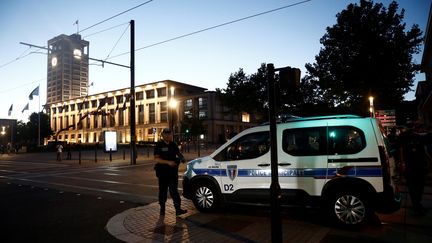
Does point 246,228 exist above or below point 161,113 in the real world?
below

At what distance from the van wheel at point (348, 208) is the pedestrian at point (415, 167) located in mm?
1686

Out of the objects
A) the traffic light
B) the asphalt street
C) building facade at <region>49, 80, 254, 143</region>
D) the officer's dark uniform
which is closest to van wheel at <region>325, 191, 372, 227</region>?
the officer's dark uniform

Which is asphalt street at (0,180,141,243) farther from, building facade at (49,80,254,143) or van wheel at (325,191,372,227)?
building facade at (49,80,254,143)

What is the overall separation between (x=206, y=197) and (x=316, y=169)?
246 centimetres

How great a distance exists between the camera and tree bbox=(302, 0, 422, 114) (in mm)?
22344

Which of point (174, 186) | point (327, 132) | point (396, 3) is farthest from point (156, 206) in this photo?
point (396, 3)

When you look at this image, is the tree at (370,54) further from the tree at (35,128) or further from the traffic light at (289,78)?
the tree at (35,128)

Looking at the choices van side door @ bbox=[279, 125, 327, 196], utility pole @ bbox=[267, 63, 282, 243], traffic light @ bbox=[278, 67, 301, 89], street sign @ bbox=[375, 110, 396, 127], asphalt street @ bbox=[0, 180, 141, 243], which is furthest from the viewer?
street sign @ bbox=[375, 110, 396, 127]

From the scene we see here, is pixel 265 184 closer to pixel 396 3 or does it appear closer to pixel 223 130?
pixel 396 3

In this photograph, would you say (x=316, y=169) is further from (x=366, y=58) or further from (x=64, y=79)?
(x=64, y=79)

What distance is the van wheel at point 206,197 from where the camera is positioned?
6945mm

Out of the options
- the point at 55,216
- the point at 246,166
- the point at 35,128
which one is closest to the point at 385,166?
the point at 246,166

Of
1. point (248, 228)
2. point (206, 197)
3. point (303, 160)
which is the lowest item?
point (248, 228)

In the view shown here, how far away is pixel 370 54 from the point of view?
22.8m
